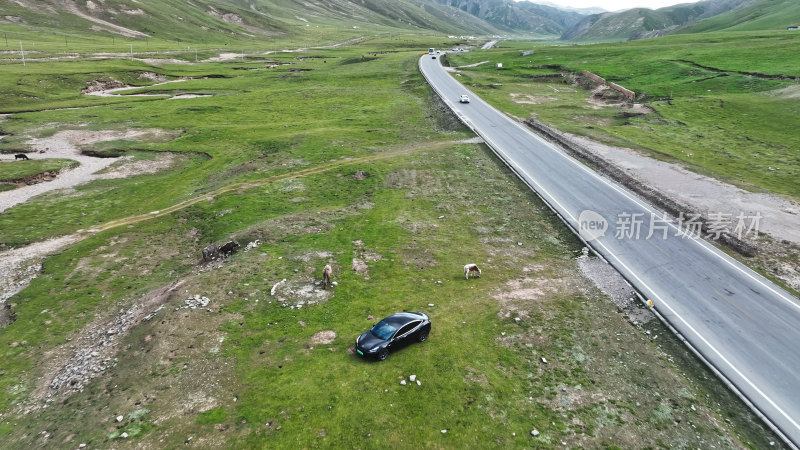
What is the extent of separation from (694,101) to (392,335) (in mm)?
91175

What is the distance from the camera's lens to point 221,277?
29.0 m

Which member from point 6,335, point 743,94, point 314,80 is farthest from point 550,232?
point 314,80

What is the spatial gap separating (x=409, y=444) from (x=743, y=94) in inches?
3986

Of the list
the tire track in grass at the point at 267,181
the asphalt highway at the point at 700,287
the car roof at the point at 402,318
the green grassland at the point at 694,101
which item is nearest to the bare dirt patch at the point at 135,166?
the tire track in grass at the point at 267,181

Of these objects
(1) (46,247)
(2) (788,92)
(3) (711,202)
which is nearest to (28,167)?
(1) (46,247)

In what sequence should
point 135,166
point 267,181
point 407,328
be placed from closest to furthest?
point 407,328, point 267,181, point 135,166

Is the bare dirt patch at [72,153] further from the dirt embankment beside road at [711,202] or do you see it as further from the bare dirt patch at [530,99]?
the bare dirt patch at [530,99]

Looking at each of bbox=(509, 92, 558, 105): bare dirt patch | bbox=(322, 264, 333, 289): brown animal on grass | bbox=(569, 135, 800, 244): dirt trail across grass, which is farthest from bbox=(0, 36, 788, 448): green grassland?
bbox=(509, 92, 558, 105): bare dirt patch

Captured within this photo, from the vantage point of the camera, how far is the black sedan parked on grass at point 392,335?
2153 cm

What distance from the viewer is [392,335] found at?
21828mm

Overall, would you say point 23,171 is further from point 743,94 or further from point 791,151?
point 743,94

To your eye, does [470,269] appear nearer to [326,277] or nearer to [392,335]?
[392,335]

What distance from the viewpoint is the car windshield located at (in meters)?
21.9

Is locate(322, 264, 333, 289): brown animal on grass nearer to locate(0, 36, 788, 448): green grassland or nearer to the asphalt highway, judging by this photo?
locate(0, 36, 788, 448): green grassland
